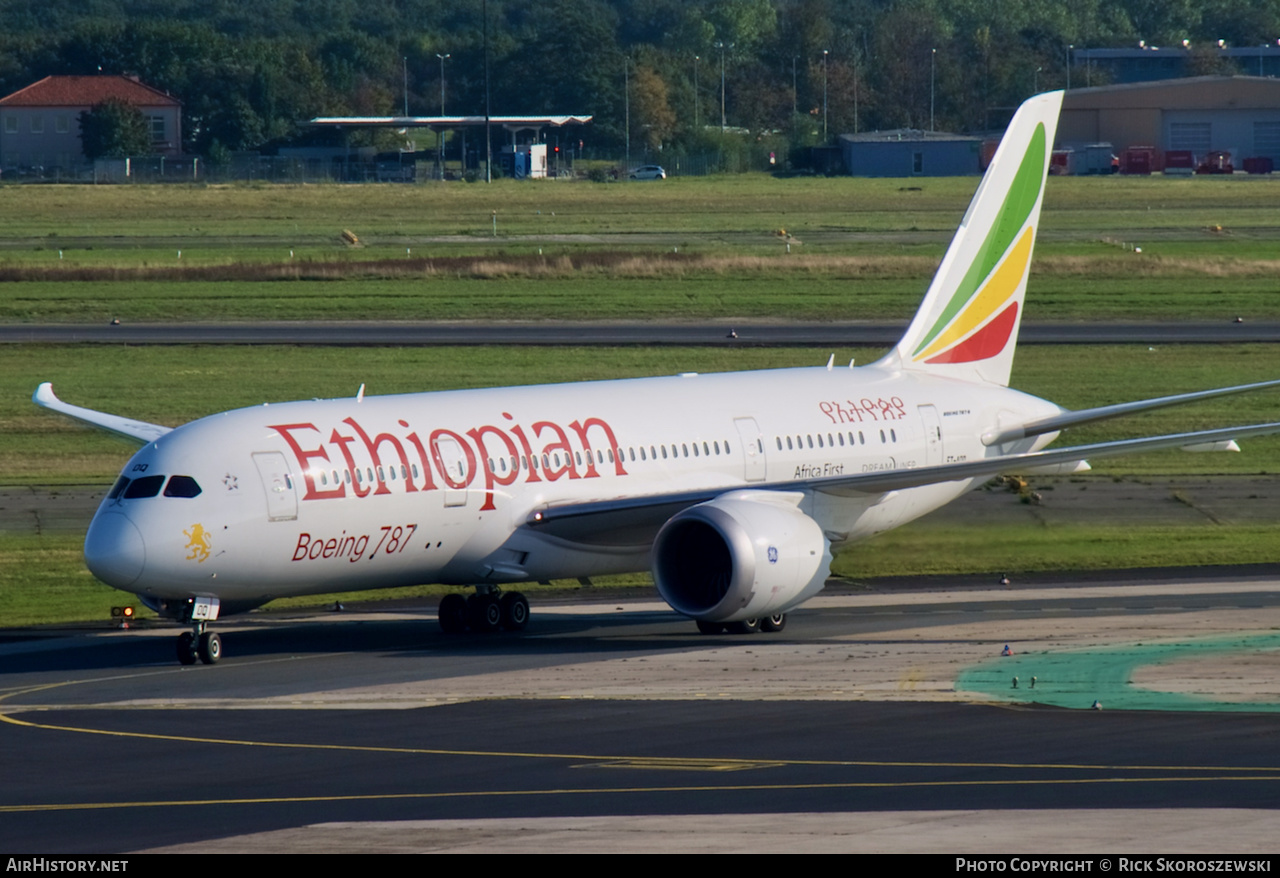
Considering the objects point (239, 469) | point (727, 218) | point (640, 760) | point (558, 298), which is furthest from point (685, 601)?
point (727, 218)

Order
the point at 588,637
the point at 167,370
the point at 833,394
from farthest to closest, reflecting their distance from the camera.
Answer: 1. the point at 167,370
2. the point at 833,394
3. the point at 588,637

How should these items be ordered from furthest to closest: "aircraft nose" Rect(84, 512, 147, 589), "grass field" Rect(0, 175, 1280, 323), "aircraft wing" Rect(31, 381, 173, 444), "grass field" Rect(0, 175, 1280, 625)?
1. "grass field" Rect(0, 175, 1280, 323)
2. "grass field" Rect(0, 175, 1280, 625)
3. "aircraft wing" Rect(31, 381, 173, 444)
4. "aircraft nose" Rect(84, 512, 147, 589)

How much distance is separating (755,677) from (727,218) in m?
114

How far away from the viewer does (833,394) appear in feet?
123

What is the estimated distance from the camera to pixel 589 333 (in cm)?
7481

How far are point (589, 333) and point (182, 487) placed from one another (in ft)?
151

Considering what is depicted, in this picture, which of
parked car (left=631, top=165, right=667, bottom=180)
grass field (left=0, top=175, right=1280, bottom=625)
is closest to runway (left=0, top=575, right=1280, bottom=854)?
grass field (left=0, top=175, right=1280, bottom=625)

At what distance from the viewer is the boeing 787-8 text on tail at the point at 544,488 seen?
29.6m

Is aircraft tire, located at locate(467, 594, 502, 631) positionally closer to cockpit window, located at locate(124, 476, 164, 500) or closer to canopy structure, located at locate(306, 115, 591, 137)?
cockpit window, located at locate(124, 476, 164, 500)

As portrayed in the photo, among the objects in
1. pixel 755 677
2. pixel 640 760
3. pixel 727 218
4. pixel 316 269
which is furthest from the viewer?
pixel 727 218

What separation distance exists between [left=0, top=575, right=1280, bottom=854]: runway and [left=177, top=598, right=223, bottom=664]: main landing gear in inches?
14.5

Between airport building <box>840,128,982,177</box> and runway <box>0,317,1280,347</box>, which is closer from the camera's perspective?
runway <box>0,317,1280,347</box>

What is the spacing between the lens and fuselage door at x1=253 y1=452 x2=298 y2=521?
2967cm

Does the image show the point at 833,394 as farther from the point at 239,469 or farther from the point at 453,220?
the point at 453,220
